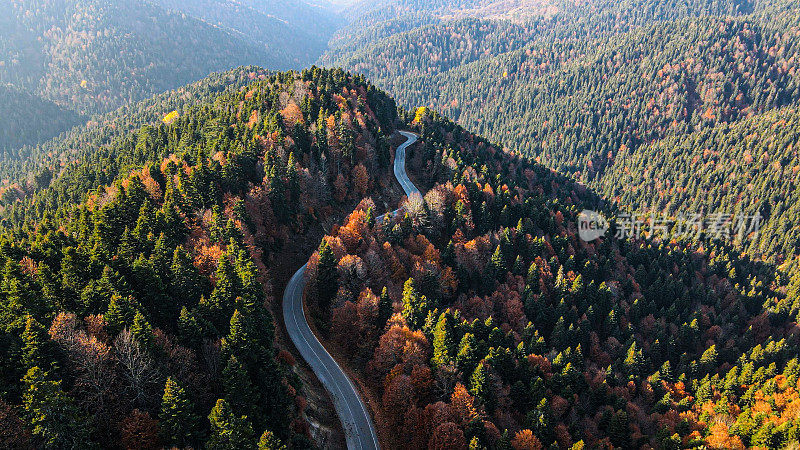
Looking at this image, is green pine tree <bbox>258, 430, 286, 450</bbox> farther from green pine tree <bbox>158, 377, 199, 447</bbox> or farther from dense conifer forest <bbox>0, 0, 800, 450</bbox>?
green pine tree <bbox>158, 377, 199, 447</bbox>

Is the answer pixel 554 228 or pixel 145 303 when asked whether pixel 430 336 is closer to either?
pixel 145 303

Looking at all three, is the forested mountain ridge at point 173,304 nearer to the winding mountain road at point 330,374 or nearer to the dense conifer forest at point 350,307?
the dense conifer forest at point 350,307

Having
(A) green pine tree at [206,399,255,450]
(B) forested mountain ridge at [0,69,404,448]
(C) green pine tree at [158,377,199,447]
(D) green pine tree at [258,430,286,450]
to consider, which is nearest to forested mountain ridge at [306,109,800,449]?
(B) forested mountain ridge at [0,69,404,448]

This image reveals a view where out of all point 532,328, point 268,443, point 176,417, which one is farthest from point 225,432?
point 532,328

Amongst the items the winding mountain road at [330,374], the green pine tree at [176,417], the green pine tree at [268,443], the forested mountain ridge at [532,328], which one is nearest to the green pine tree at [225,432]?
the green pine tree at [268,443]

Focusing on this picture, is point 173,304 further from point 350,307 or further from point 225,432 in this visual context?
point 350,307
